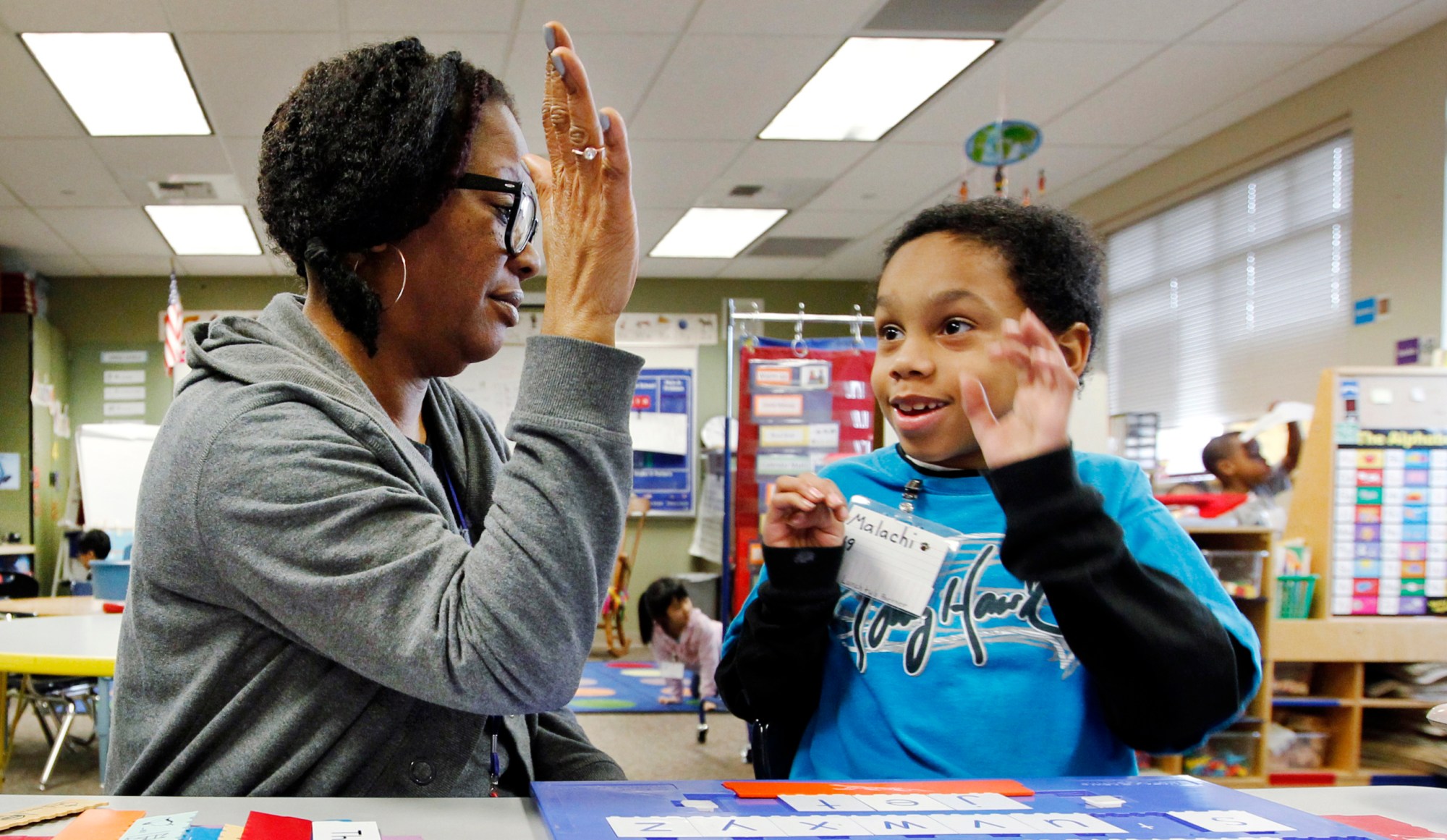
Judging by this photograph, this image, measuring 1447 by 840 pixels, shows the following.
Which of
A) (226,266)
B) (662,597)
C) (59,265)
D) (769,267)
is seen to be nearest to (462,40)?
(662,597)

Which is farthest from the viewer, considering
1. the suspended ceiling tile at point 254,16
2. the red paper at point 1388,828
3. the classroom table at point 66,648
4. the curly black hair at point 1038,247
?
the suspended ceiling tile at point 254,16

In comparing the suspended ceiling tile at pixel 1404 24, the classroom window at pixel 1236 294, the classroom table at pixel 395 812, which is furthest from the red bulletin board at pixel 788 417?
the classroom table at pixel 395 812

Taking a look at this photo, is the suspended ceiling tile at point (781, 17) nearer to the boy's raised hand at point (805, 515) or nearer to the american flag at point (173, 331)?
the boy's raised hand at point (805, 515)

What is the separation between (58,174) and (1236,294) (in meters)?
6.79

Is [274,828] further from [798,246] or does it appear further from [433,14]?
[798,246]

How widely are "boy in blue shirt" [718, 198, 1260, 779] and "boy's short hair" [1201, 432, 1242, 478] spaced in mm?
2971

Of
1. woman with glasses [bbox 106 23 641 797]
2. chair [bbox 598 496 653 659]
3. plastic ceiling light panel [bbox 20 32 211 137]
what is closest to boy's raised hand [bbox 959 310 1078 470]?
woman with glasses [bbox 106 23 641 797]

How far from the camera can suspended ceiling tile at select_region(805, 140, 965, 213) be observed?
547 cm

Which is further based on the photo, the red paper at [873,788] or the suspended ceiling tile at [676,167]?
the suspended ceiling tile at [676,167]

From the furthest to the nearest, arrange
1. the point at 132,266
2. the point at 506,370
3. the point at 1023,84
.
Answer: the point at 506,370, the point at 132,266, the point at 1023,84

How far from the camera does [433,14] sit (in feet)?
12.9

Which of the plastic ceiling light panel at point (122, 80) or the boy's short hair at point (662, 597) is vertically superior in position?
the plastic ceiling light panel at point (122, 80)

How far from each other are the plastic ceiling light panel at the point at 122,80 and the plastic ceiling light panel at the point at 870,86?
2.85m

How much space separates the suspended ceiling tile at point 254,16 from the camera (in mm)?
3781
